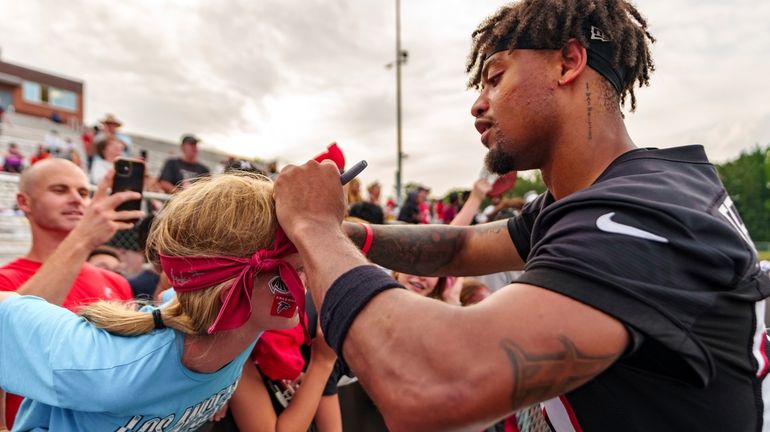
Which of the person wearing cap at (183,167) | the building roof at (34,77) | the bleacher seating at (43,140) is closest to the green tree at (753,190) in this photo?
the bleacher seating at (43,140)

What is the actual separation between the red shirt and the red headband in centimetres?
140

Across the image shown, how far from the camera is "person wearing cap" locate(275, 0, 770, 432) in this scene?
108cm

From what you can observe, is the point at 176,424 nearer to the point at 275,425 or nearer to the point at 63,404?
the point at 63,404

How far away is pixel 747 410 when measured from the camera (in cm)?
132

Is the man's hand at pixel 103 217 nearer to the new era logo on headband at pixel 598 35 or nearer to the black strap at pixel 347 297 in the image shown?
the black strap at pixel 347 297

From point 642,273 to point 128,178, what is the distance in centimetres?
286

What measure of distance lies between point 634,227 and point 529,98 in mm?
694

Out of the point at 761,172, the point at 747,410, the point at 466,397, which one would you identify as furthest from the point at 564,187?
the point at 761,172

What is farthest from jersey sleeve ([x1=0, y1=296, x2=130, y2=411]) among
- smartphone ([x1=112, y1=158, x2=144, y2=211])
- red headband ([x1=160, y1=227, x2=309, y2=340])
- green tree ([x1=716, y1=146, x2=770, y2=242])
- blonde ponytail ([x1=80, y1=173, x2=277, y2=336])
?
green tree ([x1=716, y1=146, x2=770, y2=242])

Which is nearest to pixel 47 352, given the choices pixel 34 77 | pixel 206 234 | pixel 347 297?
pixel 206 234

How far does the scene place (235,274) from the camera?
5.69 ft

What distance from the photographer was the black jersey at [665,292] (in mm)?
1112

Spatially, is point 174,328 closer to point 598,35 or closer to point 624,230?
point 624,230

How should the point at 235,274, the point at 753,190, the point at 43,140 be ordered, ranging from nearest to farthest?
the point at 235,274 < the point at 43,140 < the point at 753,190
